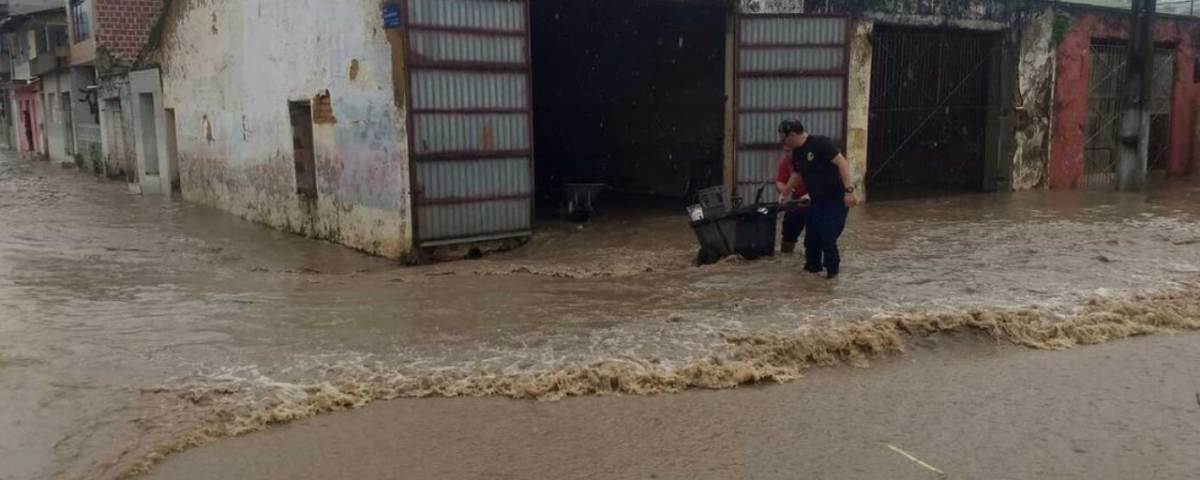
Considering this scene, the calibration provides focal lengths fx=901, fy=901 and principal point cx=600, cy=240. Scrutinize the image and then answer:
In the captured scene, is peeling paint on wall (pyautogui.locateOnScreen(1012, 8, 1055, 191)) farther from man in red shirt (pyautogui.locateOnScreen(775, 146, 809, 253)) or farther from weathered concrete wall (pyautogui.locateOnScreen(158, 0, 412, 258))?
weathered concrete wall (pyautogui.locateOnScreen(158, 0, 412, 258))

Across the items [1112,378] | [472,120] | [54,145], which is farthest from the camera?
[54,145]

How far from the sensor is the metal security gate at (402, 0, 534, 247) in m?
9.84

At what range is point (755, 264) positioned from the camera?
29.4 ft

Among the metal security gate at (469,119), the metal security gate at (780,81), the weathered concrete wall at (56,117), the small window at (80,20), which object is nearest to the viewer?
the metal security gate at (469,119)

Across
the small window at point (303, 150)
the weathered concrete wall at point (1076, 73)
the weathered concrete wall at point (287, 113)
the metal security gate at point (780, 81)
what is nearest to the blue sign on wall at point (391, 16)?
the weathered concrete wall at point (287, 113)

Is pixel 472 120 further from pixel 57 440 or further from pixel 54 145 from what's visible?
pixel 54 145

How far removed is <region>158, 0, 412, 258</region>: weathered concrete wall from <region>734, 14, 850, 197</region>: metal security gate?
523 centimetres

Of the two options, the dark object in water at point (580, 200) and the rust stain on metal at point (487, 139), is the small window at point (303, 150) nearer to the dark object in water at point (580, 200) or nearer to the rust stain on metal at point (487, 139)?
the rust stain on metal at point (487, 139)

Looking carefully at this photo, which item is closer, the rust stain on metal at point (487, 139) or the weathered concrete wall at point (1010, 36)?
the rust stain on metal at point (487, 139)

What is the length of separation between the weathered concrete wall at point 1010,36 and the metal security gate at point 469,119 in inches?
152

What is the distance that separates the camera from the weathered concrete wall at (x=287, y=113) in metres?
10.1

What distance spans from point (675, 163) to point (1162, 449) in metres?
12.7

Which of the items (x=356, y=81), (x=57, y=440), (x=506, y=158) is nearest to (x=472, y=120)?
(x=506, y=158)

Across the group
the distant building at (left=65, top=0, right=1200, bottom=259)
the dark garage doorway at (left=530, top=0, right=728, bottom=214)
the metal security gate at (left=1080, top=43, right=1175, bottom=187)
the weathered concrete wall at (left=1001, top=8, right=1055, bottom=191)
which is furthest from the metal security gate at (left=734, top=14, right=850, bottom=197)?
the metal security gate at (left=1080, top=43, right=1175, bottom=187)
